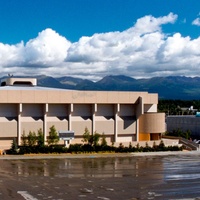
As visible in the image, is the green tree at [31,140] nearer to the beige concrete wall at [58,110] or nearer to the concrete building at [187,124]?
the beige concrete wall at [58,110]

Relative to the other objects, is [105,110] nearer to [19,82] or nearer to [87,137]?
[87,137]

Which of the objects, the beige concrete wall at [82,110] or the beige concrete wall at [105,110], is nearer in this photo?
the beige concrete wall at [82,110]

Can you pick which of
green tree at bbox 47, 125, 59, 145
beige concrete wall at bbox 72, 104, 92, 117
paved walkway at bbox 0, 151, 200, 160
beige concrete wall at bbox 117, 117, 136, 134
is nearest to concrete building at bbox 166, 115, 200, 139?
beige concrete wall at bbox 117, 117, 136, 134

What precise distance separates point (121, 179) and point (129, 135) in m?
28.5

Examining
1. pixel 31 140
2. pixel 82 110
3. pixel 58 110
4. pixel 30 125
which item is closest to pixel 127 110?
pixel 82 110

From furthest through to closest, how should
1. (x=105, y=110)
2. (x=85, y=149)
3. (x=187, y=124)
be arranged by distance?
(x=187, y=124) → (x=105, y=110) → (x=85, y=149)

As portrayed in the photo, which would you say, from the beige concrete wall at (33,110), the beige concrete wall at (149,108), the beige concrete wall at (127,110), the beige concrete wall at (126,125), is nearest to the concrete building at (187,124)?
the beige concrete wall at (149,108)

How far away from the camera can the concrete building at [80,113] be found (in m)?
55.7

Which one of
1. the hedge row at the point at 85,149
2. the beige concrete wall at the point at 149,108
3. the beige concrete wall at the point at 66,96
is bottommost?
the hedge row at the point at 85,149

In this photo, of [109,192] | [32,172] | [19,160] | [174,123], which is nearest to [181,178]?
[109,192]

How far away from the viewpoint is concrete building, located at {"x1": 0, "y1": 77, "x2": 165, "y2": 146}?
183 ft

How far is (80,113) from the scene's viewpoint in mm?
60219

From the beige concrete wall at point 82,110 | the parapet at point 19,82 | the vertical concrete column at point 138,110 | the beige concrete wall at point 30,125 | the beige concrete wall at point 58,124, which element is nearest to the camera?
the beige concrete wall at point 30,125

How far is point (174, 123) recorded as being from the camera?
91.3m
